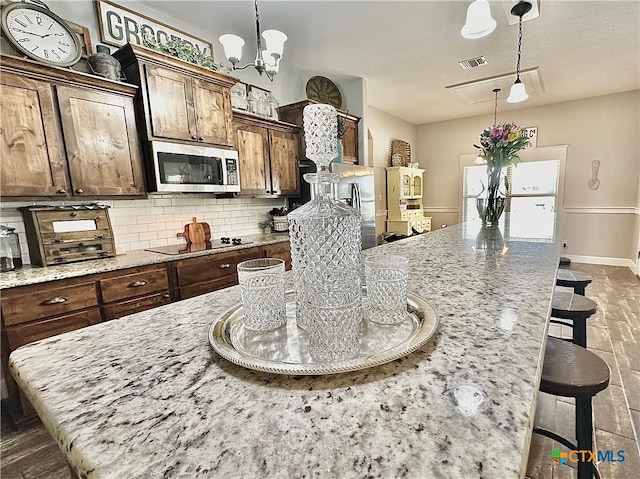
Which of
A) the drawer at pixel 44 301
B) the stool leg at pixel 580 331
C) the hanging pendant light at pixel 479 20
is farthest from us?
the hanging pendant light at pixel 479 20

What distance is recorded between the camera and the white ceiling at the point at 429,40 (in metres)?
2.53

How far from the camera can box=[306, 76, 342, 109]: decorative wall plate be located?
153 inches

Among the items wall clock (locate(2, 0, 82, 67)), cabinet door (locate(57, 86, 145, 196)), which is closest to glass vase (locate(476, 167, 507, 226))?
cabinet door (locate(57, 86, 145, 196))

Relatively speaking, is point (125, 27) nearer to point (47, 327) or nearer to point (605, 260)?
point (47, 327)

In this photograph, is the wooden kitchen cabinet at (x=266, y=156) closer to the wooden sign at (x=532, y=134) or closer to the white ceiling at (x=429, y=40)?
the white ceiling at (x=429, y=40)

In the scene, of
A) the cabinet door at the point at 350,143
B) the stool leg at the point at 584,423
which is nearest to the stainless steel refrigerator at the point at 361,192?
the cabinet door at the point at 350,143

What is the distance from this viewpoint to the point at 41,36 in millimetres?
1923

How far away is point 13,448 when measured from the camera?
5.28ft

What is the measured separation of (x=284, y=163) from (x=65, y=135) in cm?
Answer: 192

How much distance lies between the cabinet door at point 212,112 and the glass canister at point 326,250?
227cm

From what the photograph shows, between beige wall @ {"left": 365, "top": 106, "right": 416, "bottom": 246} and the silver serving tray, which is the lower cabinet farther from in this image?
beige wall @ {"left": 365, "top": 106, "right": 416, "bottom": 246}

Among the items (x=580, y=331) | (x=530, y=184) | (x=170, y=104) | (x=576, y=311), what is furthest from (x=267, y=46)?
(x=530, y=184)

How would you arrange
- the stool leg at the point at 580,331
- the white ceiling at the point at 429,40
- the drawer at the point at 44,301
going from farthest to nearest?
the white ceiling at the point at 429,40 → the drawer at the point at 44,301 → the stool leg at the point at 580,331

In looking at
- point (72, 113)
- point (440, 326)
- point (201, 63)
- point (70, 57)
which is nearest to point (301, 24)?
point (201, 63)
